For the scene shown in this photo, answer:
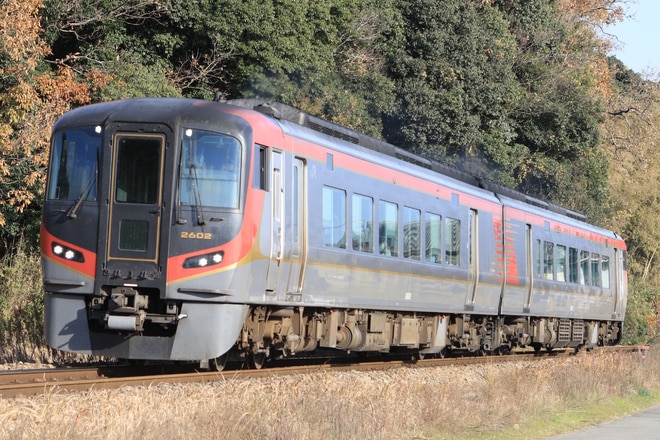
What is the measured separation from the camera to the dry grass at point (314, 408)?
26.0 ft

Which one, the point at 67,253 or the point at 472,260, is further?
the point at 472,260

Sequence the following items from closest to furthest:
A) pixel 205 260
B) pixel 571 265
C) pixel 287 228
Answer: pixel 205 260
pixel 287 228
pixel 571 265

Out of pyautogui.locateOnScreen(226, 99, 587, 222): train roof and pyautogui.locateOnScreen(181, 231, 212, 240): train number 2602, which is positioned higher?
pyautogui.locateOnScreen(226, 99, 587, 222): train roof

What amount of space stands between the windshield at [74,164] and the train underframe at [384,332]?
2.40 metres

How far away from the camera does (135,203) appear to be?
36.7 ft

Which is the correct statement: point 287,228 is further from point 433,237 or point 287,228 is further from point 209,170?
point 433,237

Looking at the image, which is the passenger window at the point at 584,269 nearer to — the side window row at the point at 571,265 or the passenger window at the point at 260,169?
the side window row at the point at 571,265

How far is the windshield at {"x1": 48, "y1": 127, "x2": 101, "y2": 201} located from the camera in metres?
11.4

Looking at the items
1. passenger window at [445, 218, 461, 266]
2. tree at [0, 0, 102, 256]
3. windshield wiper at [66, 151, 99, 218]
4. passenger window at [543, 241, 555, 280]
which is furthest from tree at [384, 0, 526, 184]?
windshield wiper at [66, 151, 99, 218]

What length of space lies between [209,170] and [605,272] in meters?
17.5

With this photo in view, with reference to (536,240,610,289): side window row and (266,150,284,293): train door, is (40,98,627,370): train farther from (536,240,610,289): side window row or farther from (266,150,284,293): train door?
(536,240,610,289): side window row

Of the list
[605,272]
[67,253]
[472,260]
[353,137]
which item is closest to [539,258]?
[472,260]

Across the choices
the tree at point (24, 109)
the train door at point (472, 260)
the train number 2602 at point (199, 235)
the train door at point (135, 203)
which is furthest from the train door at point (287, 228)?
the train door at point (472, 260)

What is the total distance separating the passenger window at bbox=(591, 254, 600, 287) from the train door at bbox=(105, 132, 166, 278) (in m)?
16.4
